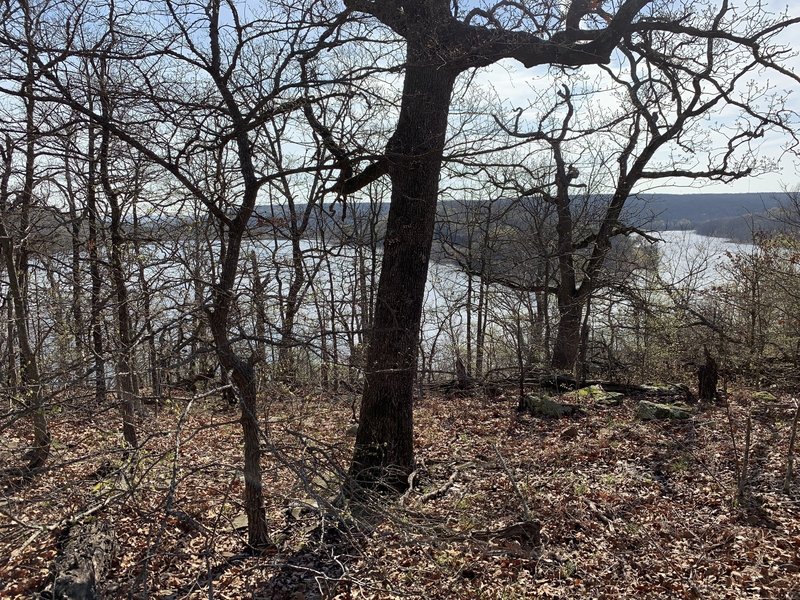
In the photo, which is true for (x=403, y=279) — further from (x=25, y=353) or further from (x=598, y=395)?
(x=598, y=395)

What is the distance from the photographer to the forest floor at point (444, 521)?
3.91 metres

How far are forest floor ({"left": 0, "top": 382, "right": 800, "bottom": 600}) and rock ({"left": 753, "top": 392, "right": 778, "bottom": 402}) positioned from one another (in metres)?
1.63

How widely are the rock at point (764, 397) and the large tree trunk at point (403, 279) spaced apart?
6469 millimetres

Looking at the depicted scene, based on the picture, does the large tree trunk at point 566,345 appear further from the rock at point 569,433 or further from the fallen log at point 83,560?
the fallen log at point 83,560

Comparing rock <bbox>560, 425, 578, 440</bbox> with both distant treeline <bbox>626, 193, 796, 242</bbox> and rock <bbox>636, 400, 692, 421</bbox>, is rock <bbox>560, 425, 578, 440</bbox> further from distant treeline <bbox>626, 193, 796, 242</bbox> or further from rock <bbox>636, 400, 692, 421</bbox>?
distant treeline <bbox>626, 193, 796, 242</bbox>

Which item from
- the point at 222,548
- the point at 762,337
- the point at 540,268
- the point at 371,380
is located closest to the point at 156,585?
the point at 222,548

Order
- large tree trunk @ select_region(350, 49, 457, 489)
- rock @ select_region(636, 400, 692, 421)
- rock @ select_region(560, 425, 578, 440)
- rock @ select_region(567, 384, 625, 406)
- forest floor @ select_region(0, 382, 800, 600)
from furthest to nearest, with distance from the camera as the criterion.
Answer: rock @ select_region(567, 384, 625, 406)
rock @ select_region(636, 400, 692, 421)
rock @ select_region(560, 425, 578, 440)
large tree trunk @ select_region(350, 49, 457, 489)
forest floor @ select_region(0, 382, 800, 600)

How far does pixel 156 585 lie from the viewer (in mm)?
4488

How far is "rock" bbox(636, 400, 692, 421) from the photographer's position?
28.0ft

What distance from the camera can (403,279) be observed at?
591 cm

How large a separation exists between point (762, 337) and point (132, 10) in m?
12.6

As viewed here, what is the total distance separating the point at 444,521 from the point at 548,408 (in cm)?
462

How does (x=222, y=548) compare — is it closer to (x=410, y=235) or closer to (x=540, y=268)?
(x=410, y=235)

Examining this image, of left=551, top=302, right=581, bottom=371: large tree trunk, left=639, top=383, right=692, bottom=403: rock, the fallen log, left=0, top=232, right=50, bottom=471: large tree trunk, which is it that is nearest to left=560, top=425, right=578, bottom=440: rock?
Result: left=639, top=383, right=692, bottom=403: rock
